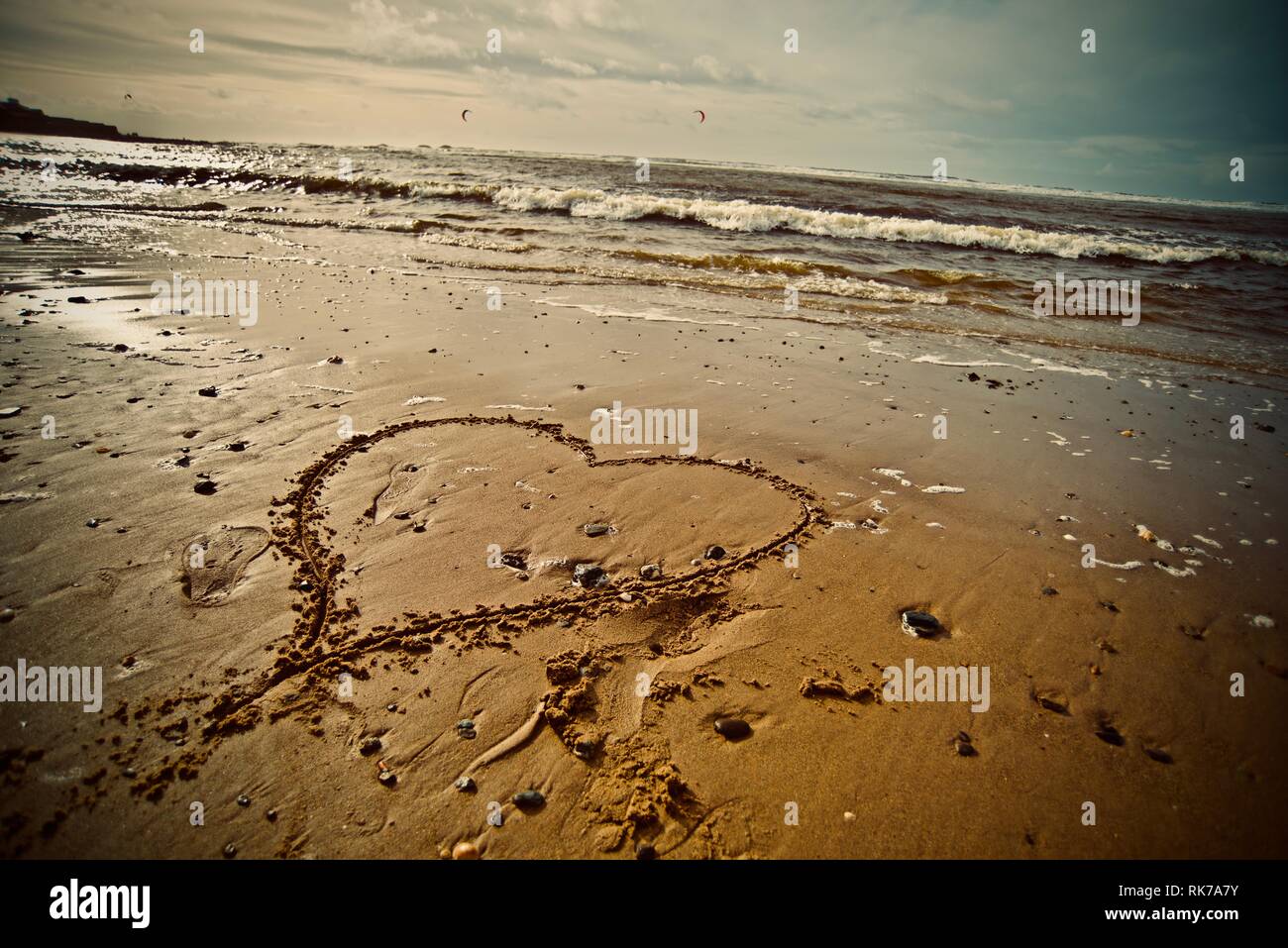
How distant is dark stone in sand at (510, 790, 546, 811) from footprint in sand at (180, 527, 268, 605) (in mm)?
2556

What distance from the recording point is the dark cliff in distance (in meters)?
62.5

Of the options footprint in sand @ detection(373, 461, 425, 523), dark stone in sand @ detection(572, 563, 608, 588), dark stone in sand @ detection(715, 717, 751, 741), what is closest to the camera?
dark stone in sand @ detection(715, 717, 751, 741)

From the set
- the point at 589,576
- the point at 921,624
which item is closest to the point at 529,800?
the point at 589,576

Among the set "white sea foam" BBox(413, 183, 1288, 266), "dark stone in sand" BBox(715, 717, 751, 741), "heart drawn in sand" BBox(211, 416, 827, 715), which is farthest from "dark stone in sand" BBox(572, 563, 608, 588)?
"white sea foam" BBox(413, 183, 1288, 266)

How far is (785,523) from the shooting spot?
4.88m

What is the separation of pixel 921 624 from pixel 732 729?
1.68m

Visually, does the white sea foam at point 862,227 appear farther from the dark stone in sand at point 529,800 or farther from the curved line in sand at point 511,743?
the dark stone in sand at point 529,800

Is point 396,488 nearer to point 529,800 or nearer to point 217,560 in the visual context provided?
point 217,560

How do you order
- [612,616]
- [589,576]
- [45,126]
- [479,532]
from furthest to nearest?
[45,126] < [479,532] < [589,576] < [612,616]

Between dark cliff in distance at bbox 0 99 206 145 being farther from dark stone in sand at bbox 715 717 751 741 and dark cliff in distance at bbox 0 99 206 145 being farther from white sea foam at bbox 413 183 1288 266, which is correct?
dark stone in sand at bbox 715 717 751 741

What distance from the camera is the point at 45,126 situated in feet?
214

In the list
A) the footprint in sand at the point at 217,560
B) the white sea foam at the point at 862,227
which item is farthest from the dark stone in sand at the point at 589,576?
the white sea foam at the point at 862,227

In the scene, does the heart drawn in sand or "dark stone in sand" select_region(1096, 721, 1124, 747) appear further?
the heart drawn in sand

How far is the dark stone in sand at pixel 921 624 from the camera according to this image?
3.83 m
